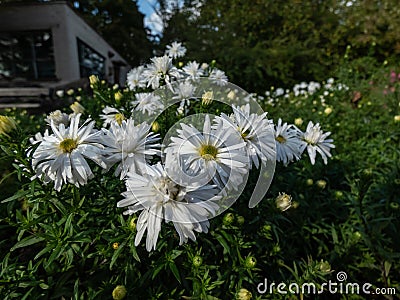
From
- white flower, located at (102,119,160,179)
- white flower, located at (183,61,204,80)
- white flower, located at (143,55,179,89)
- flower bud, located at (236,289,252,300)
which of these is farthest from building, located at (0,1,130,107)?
flower bud, located at (236,289,252,300)

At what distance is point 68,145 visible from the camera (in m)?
1.02

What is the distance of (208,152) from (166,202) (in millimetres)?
216

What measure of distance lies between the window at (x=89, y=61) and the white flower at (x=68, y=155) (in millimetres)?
10675

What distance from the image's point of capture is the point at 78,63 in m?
10.4

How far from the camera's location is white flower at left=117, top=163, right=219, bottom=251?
0.85 m

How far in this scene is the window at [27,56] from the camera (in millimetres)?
10109

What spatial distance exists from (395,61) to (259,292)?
908 centimetres

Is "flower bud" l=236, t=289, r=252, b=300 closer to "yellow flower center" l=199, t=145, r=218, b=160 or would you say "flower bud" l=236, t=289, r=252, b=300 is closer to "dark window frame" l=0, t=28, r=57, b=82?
"yellow flower center" l=199, t=145, r=218, b=160

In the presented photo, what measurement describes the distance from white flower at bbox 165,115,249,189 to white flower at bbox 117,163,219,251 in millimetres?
71

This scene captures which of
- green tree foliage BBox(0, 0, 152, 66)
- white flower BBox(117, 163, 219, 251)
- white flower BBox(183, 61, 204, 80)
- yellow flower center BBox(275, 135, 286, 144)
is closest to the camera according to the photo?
white flower BBox(117, 163, 219, 251)

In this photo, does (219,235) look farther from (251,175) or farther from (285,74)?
(285,74)

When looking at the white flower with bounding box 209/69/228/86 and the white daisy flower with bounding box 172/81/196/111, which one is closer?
the white daisy flower with bounding box 172/81/196/111

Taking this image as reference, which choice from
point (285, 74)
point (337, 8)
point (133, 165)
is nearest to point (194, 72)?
point (133, 165)

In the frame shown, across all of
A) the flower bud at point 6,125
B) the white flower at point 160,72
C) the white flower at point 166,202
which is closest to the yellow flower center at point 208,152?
the white flower at point 166,202
